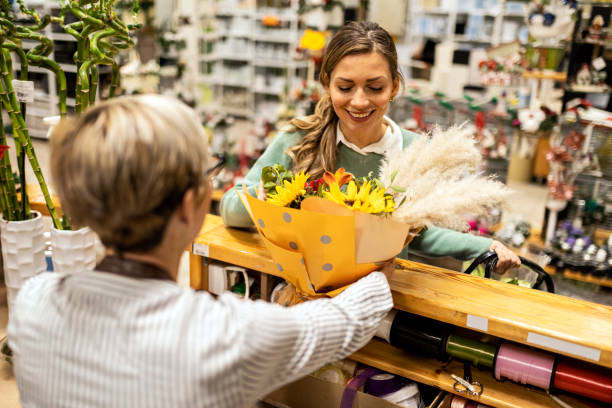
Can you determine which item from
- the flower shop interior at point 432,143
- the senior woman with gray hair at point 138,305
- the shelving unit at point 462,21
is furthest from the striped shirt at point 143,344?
the shelving unit at point 462,21

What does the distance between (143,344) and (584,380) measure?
38.1 inches

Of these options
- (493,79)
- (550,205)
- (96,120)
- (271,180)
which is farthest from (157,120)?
(493,79)

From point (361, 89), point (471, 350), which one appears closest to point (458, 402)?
point (471, 350)

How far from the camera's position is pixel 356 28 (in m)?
1.63

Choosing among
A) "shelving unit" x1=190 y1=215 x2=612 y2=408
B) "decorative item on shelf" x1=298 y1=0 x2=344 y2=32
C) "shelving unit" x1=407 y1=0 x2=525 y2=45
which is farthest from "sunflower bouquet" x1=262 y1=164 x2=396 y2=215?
"shelving unit" x1=407 y1=0 x2=525 y2=45

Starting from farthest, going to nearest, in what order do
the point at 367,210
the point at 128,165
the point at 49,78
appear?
the point at 49,78 < the point at 367,210 < the point at 128,165

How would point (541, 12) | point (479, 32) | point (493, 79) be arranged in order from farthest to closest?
1. point (479, 32)
2. point (493, 79)
3. point (541, 12)

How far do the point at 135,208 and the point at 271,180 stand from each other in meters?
0.55

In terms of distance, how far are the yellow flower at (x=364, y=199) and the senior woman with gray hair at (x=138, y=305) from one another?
0.31 m

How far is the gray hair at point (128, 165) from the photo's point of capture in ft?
2.51

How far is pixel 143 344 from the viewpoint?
2.55 feet

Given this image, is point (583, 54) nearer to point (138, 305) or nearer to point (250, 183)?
point (250, 183)

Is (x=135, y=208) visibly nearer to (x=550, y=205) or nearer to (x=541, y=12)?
(x=550, y=205)

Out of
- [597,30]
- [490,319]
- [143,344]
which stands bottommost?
[490,319]
